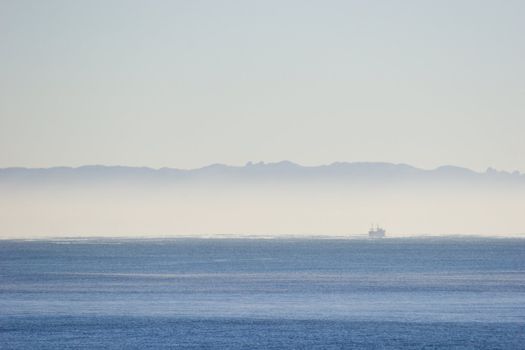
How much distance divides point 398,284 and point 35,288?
35.9 m

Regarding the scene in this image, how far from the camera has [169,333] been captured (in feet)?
224

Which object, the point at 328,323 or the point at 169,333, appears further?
the point at 328,323

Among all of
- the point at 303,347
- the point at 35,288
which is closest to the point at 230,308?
the point at 303,347

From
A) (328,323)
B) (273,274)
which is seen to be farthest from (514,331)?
(273,274)

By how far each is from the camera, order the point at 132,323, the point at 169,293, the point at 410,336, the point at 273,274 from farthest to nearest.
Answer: the point at 273,274, the point at 169,293, the point at 132,323, the point at 410,336

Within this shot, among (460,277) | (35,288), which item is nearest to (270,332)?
(35,288)

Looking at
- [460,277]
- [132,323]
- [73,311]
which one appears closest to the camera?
[132,323]

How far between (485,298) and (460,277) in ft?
118

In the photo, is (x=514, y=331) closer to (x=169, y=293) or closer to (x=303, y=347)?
(x=303, y=347)

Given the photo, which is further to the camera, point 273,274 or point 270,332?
point 273,274

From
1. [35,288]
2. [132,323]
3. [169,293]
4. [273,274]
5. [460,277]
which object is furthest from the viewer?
[273,274]

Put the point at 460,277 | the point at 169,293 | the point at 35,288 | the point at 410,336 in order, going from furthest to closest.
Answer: the point at 460,277 → the point at 35,288 → the point at 169,293 → the point at 410,336

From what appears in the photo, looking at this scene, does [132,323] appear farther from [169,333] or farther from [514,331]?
[514,331]

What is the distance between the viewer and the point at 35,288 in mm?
107688
